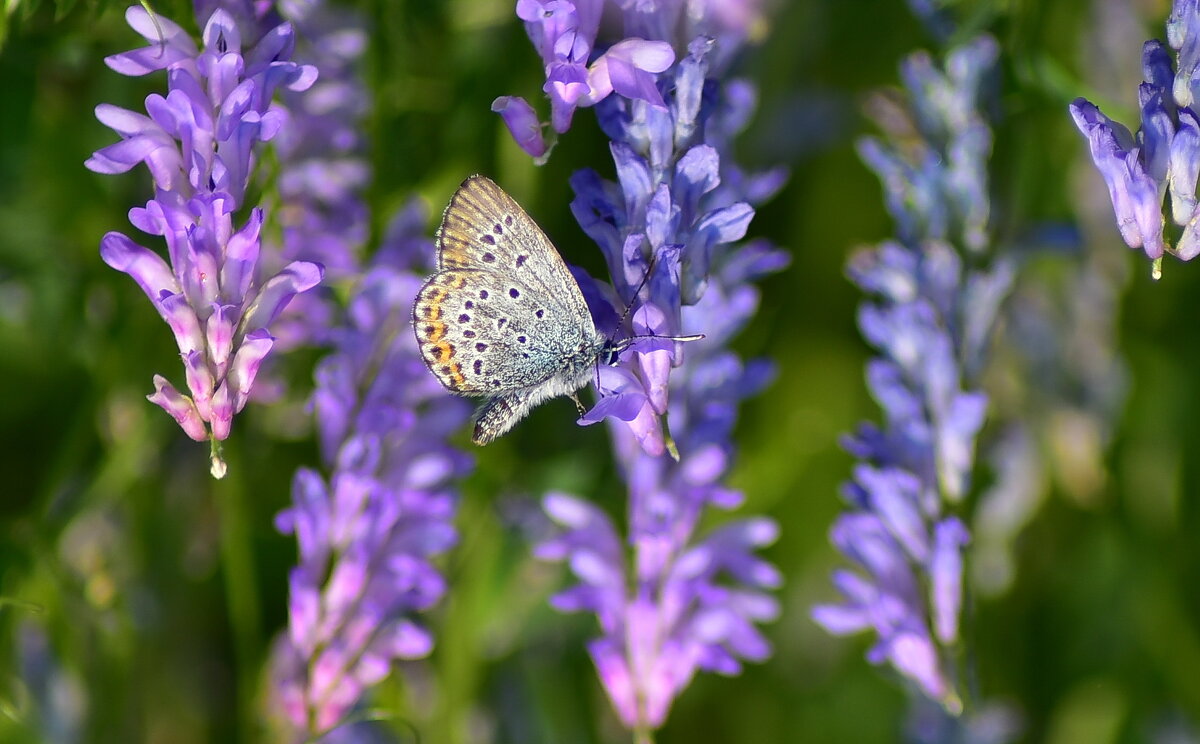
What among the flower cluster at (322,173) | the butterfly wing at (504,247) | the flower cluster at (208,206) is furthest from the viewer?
the flower cluster at (322,173)

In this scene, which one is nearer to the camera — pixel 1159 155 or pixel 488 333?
pixel 1159 155

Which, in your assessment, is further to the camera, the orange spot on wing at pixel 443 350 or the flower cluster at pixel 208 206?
the orange spot on wing at pixel 443 350

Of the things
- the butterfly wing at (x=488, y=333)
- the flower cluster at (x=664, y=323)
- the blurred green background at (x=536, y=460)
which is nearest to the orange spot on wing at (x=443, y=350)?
the butterfly wing at (x=488, y=333)

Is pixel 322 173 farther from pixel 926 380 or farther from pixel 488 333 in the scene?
pixel 926 380

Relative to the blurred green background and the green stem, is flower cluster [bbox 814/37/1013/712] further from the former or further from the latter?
the green stem

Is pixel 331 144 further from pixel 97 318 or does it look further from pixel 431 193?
pixel 97 318

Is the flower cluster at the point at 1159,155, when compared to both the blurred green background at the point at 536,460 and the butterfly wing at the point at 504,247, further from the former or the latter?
the butterfly wing at the point at 504,247

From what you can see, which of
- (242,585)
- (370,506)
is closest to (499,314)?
(370,506)
